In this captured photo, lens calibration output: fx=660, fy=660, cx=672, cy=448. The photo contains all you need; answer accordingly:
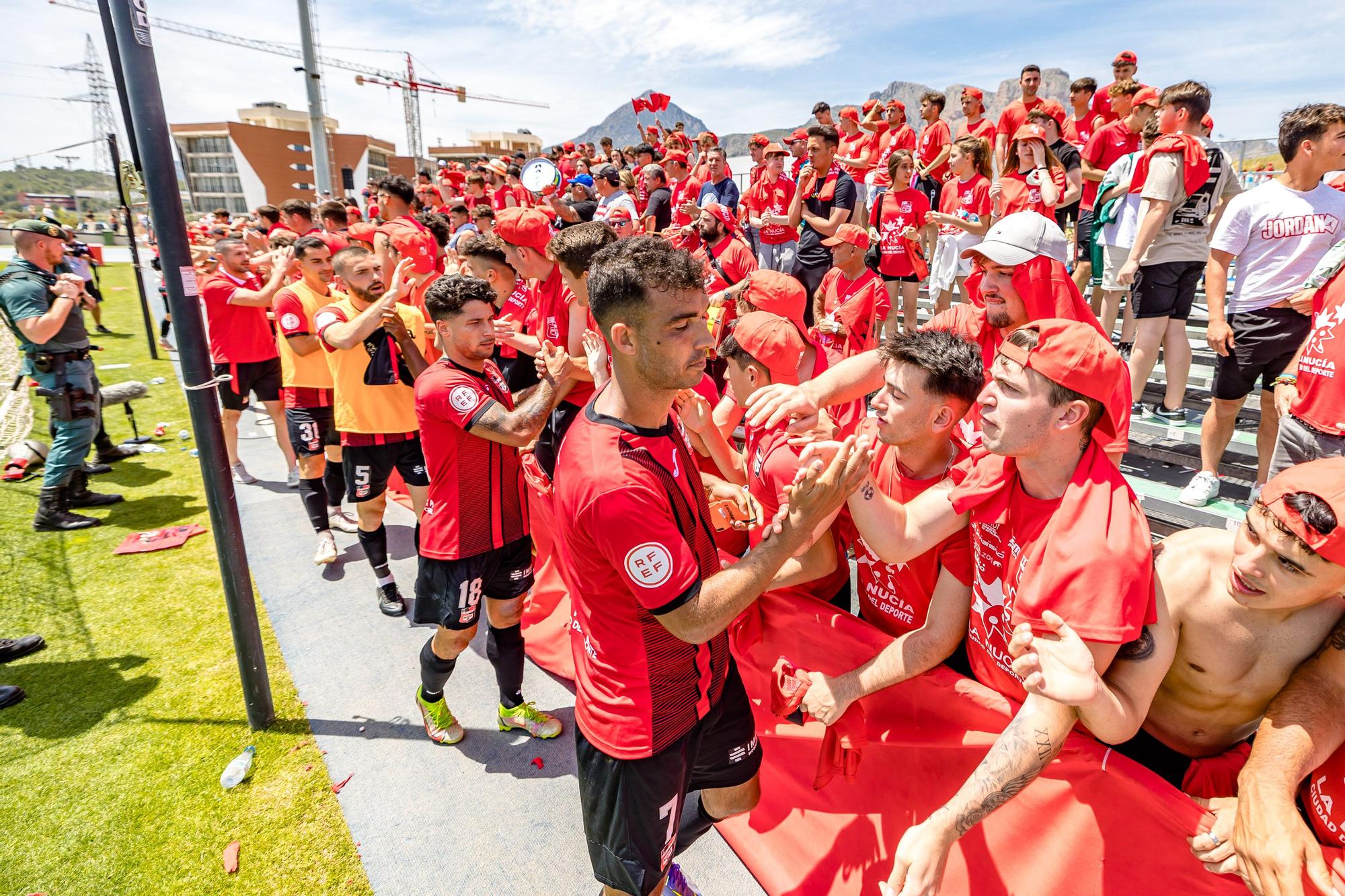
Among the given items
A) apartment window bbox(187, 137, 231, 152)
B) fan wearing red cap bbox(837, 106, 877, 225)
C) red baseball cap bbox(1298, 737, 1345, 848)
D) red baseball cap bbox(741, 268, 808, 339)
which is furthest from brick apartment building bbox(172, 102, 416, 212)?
red baseball cap bbox(1298, 737, 1345, 848)

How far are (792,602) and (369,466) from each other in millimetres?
3219

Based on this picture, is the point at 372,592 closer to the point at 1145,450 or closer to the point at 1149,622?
the point at 1149,622

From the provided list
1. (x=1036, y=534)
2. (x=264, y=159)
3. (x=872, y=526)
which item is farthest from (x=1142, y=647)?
(x=264, y=159)

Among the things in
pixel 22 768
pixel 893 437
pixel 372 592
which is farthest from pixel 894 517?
pixel 22 768

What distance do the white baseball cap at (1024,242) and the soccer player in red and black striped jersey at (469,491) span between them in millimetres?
2263

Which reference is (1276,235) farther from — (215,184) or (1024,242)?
(215,184)

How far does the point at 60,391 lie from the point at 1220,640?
316 inches

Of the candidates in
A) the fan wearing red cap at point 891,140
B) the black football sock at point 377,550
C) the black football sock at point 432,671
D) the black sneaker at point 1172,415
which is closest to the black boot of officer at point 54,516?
the black football sock at point 377,550

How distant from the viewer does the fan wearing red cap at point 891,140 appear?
32.8 feet

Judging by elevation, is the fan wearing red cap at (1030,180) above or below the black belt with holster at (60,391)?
above

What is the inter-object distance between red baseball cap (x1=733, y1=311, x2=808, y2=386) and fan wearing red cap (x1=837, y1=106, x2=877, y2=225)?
22.6 feet

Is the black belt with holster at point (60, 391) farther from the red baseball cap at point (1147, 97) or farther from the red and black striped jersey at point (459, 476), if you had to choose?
the red baseball cap at point (1147, 97)

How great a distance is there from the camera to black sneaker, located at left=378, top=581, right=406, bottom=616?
15.5 ft

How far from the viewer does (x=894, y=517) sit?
2.23 metres
